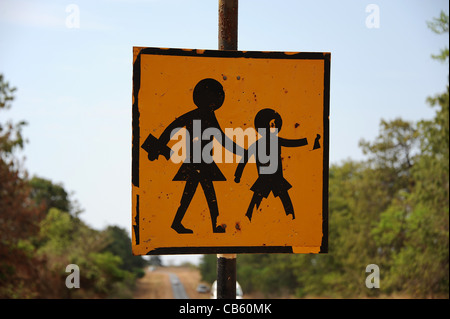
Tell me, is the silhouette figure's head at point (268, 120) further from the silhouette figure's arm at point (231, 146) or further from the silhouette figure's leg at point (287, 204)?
the silhouette figure's leg at point (287, 204)

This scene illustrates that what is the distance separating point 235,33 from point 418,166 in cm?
3326

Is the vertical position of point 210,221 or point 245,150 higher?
point 245,150

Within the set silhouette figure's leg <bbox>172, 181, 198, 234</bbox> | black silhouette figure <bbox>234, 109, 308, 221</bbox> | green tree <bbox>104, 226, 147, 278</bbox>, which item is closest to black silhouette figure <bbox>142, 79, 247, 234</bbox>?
silhouette figure's leg <bbox>172, 181, 198, 234</bbox>

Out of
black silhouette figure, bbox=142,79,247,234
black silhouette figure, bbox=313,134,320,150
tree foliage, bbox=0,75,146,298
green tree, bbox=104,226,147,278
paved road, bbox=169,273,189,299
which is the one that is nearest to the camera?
black silhouette figure, bbox=142,79,247,234

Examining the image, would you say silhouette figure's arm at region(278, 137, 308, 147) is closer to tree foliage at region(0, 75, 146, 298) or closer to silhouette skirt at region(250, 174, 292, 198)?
silhouette skirt at region(250, 174, 292, 198)

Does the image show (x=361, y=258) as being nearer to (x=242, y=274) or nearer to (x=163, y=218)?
(x=242, y=274)

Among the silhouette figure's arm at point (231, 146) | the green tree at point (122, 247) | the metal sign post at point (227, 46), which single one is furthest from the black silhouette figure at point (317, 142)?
the green tree at point (122, 247)

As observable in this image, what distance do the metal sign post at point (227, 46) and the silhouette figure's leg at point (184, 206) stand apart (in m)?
0.31

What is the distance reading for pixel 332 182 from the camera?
6066 cm

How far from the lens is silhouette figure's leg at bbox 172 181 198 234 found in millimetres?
3258

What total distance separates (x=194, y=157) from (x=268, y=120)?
1.65ft

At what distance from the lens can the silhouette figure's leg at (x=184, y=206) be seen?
326cm

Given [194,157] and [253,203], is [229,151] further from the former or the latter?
[253,203]

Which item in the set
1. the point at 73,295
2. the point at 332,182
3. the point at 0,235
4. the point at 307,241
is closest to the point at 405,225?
the point at 332,182
